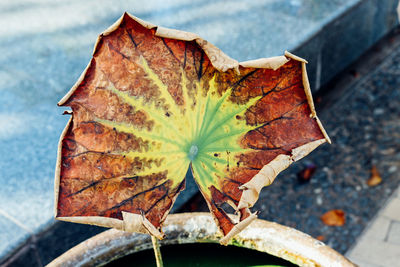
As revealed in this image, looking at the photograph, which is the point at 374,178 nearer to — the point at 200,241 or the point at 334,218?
the point at 334,218

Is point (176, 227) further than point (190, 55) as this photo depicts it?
Yes

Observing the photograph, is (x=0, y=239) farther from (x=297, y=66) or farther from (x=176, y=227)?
(x=297, y=66)

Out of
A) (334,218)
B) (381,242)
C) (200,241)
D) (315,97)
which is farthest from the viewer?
(315,97)

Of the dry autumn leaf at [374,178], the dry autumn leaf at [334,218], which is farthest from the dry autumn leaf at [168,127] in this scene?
the dry autumn leaf at [374,178]

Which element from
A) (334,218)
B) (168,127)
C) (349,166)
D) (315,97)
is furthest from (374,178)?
(168,127)

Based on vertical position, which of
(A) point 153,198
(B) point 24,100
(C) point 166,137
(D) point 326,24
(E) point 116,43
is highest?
(D) point 326,24

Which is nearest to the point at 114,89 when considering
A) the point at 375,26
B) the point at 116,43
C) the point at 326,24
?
the point at 116,43
